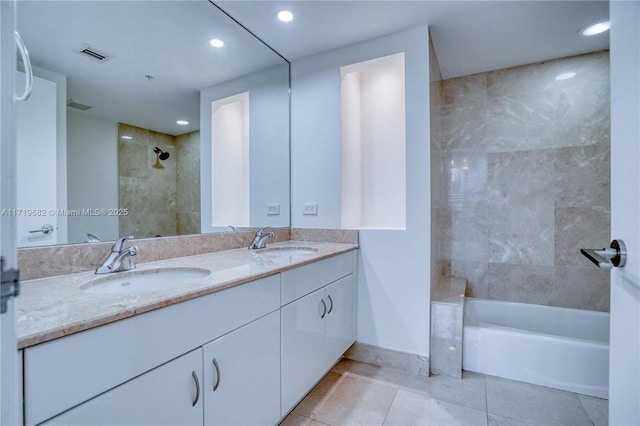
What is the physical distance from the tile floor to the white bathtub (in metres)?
0.06

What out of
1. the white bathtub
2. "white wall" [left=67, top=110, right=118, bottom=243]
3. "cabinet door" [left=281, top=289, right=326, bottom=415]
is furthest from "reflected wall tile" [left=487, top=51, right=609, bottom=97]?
"white wall" [left=67, top=110, right=118, bottom=243]

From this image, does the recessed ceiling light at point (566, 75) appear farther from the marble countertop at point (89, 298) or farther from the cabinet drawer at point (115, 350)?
the cabinet drawer at point (115, 350)

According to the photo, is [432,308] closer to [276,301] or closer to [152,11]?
[276,301]

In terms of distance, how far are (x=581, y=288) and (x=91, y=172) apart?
3430 millimetres

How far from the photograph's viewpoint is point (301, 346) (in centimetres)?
154

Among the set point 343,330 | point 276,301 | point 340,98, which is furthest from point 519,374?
point 340,98

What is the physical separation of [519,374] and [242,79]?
9.15 feet

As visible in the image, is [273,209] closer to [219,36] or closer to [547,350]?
[219,36]

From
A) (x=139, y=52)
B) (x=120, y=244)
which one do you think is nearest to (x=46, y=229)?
(x=120, y=244)

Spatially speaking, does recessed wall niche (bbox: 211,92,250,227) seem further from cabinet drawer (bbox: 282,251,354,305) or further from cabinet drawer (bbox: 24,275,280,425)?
cabinet drawer (bbox: 24,275,280,425)

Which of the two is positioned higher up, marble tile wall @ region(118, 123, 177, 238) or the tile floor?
marble tile wall @ region(118, 123, 177, 238)

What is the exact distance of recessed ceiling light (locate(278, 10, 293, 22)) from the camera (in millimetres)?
1857

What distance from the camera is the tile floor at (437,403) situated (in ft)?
5.21

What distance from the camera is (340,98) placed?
7.51ft
